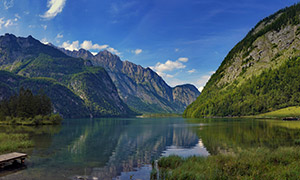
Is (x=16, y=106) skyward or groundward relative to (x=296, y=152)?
skyward

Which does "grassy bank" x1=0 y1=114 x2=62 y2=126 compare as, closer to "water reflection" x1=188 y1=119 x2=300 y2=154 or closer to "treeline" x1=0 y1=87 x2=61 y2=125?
"treeline" x1=0 y1=87 x2=61 y2=125

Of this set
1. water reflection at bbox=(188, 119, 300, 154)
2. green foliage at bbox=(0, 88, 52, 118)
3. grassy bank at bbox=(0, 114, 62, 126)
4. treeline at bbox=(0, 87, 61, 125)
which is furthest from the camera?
green foliage at bbox=(0, 88, 52, 118)

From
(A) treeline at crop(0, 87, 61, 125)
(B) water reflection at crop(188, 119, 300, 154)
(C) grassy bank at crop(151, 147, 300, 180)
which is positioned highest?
(A) treeline at crop(0, 87, 61, 125)

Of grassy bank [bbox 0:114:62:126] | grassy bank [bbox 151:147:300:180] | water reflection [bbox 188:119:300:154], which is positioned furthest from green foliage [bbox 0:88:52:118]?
grassy bank [bbox 151:147:300:180]

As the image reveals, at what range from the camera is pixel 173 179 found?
22.9 meters

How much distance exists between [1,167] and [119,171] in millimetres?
16302

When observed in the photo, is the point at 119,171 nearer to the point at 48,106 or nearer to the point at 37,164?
the point at 37,164

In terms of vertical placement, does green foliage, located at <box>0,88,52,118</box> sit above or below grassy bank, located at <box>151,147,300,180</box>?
above

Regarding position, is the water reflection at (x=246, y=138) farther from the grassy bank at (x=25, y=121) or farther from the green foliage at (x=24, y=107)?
the green foliage at (x=24, y=107)

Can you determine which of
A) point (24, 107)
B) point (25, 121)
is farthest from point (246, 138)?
point (24, 107)

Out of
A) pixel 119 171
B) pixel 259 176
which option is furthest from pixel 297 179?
pixel 119 171

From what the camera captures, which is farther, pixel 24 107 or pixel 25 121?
pixel 24 107

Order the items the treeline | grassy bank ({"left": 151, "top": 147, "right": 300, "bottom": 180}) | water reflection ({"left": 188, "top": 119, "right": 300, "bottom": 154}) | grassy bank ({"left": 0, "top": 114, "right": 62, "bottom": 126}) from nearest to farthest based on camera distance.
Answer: grassy bank ({"left": 151, "top": 147, "right": 300, "bottom": 180}) < water reflection ({"left": 188, "top": 119, "right": 300, "bottom": 154}) < grassy bank ({"left": 0, "top": 114, "right": 62, "bottom": 126}) < the treeline

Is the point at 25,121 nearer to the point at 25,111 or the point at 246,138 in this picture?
the point at 25,111
